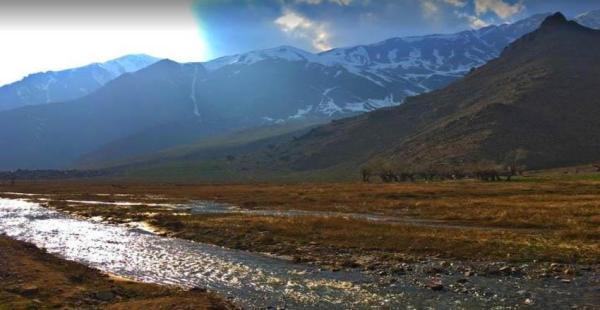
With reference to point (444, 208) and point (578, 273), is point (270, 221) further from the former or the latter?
point (578, 273)

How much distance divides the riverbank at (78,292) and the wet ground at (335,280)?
2539 mm

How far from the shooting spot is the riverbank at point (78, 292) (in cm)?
2673

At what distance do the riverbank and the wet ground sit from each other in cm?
254

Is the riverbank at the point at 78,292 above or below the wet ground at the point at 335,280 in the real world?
above

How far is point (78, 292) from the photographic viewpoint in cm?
2952

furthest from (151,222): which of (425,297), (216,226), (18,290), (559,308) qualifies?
(559,308)

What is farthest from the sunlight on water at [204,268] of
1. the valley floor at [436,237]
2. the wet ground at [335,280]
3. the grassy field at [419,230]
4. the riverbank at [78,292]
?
the grassy field at [419,230]

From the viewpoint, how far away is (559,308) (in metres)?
27.1

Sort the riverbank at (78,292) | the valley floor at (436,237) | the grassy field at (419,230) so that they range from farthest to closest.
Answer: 1. the grassy field at (419,230)
2. the valley floor at (436,237)
3. the riverbank at (78,292)

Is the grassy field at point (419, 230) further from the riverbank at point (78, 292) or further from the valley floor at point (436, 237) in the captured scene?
the riverbank at point (78, 292)

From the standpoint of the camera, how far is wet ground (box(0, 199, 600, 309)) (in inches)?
1137

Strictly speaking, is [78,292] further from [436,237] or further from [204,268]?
[436,237]

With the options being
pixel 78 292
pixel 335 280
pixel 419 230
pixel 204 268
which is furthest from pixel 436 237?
pixel 78 292

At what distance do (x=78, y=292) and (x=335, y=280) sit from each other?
51.1 ft
